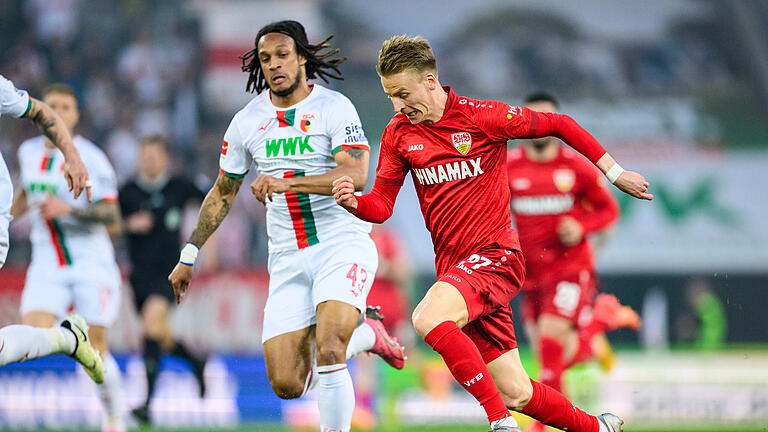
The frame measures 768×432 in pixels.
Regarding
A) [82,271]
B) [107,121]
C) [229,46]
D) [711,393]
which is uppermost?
[229,46]

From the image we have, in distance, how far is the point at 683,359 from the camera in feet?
42.9

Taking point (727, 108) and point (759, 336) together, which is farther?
point (727, 108)

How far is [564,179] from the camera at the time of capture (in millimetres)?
8172

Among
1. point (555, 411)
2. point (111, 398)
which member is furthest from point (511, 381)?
point (111, 398)

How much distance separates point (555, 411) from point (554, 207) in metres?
3.24

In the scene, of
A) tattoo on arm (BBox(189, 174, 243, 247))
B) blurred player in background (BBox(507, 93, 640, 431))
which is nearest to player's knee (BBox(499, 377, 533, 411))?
tattoo on arm (BBox(189, 174, 243, 247))

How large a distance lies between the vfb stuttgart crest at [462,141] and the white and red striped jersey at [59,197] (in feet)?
12.3

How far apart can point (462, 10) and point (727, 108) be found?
554 centimetres

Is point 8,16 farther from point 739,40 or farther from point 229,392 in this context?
point 739,40

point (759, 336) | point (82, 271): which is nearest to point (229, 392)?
point (82, 271)

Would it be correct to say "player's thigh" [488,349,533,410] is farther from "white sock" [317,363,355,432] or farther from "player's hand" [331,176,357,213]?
"player's hand" [331,176,357,213]

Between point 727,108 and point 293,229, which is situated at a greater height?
point 727,108

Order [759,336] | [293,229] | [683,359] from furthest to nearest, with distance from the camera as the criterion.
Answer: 1. [759,336]
2. [683,359]
3. [293,229]

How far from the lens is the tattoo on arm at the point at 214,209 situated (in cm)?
607
